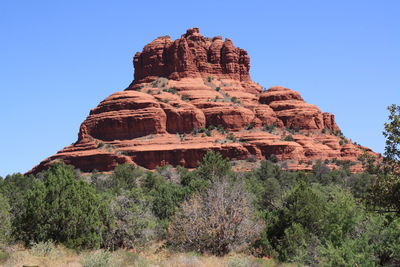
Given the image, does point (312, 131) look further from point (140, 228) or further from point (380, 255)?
point (380, 255)

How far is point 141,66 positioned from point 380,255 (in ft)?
376

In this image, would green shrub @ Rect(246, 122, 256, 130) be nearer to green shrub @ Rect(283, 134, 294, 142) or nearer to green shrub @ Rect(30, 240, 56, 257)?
green shrub @ Rect(283, 134, 294, 142)

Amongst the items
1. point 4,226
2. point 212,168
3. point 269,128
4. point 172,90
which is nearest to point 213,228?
point 4,226

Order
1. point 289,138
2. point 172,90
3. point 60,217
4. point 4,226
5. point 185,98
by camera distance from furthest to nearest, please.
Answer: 1. point 172,90
2. point 185,98
3. point 289,138
4. point 4,226
5. point 60,217

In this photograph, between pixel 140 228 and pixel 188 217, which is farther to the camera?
pixel 140 228

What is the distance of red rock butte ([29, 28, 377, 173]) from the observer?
98750 mm

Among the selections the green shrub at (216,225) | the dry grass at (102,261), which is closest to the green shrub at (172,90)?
the green shrub at (216,225)

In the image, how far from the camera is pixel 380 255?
20.5m

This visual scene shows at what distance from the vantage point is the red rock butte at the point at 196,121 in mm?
98750

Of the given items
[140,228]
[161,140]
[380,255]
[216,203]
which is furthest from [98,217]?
[161,140]

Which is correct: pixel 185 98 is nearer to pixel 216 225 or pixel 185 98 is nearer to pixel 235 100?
pixel 235 100

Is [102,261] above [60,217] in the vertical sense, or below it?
below

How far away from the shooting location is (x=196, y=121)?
4237 inches

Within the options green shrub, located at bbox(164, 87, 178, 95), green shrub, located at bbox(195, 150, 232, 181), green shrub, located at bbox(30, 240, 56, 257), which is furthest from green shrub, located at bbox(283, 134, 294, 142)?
green shrub, located at bbox(30, 240, 56, 257)
